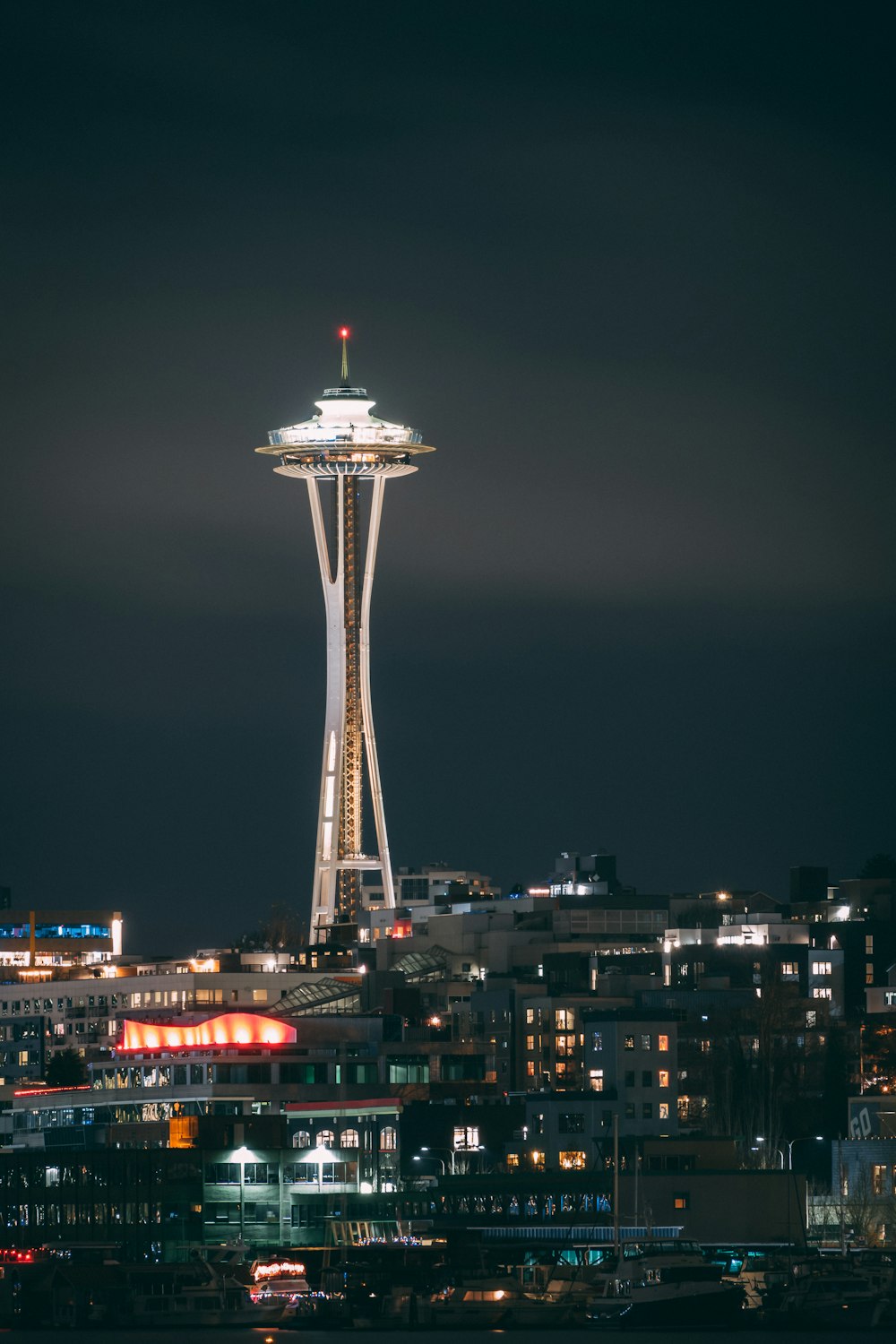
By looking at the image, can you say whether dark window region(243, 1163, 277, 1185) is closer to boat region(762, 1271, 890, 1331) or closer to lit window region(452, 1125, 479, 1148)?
lit window region(452, 1125, 479, 1148)

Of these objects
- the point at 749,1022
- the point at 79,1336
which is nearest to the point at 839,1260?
the point at 79,1336

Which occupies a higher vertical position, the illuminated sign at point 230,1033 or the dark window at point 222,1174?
the illuminated sign at point 230,1033

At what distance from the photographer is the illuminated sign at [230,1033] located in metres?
185

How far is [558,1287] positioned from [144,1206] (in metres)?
28.9

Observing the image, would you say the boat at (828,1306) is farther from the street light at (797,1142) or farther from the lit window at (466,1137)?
the lit window at (466,1137)

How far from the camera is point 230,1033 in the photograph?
7279 inches

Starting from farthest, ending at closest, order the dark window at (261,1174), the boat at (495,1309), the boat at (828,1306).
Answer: the dark window at (261,1174)
the boat at (828,1306)
the boat at (495,1309)

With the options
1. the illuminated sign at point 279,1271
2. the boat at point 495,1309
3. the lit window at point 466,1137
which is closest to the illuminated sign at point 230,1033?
the lit window at point 466,1137

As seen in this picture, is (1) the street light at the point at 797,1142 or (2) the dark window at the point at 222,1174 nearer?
(2) the dark window at the point at 222,1174

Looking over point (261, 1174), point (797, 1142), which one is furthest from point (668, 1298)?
point (797, 1142)

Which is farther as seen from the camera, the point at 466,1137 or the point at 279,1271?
the point at 466,1137

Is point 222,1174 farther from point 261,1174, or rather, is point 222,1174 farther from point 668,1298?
point 668,1298

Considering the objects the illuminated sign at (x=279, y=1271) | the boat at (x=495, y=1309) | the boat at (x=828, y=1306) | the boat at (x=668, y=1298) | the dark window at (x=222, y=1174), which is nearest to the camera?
the boat at (x=668, y=1298)

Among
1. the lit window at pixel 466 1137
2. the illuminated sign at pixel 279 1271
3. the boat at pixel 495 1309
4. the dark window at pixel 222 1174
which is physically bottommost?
the boat at pixel 495 1309
